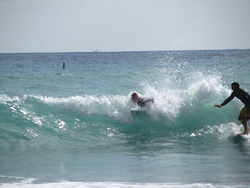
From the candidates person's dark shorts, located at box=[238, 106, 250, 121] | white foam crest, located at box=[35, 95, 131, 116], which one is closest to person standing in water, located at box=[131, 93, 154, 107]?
white foam crest, located at box=[35, 95, 131, 116]

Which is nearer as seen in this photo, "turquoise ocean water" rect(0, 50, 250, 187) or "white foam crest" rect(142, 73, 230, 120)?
"turquoise ocean water" rect(0, 50, 250, 187)

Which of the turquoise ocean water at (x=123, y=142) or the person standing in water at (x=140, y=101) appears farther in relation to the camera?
the person standing in water at (x=140, y=101)

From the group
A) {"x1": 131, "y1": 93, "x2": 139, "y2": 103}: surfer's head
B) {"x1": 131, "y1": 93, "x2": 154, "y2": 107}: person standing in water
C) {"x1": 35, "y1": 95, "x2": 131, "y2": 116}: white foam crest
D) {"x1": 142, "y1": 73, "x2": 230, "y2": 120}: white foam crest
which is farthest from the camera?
{"x1": 35, "y1": 95, "x2": 131, "y2": 116}: white foam crest

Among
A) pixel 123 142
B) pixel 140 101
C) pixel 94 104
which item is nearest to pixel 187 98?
pixel 140 101

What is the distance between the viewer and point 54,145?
10.4 metres

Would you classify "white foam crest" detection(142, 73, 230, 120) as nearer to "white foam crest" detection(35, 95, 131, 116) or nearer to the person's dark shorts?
"white foam crest" detection(35, 95, 131, 116)

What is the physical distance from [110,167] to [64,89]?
38.9 ft

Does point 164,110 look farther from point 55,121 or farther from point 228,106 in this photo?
point 55,121

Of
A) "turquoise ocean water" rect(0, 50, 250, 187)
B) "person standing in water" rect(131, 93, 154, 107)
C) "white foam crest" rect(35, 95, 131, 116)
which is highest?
"white foam crest" rect(35, 95, 131, 116)

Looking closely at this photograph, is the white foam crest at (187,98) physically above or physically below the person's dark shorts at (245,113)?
above

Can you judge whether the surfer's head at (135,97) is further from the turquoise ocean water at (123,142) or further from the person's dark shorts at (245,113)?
the person's dark shorts at (245,113)

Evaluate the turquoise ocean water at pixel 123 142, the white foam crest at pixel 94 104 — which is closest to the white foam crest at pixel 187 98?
the turquoise ocean water at pixel 123 142

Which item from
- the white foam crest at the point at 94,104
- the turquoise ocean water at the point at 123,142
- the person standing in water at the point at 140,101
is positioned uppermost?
the white foam crest at the point at 94,104

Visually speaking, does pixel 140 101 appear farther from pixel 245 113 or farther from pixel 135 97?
pixel 245 113
